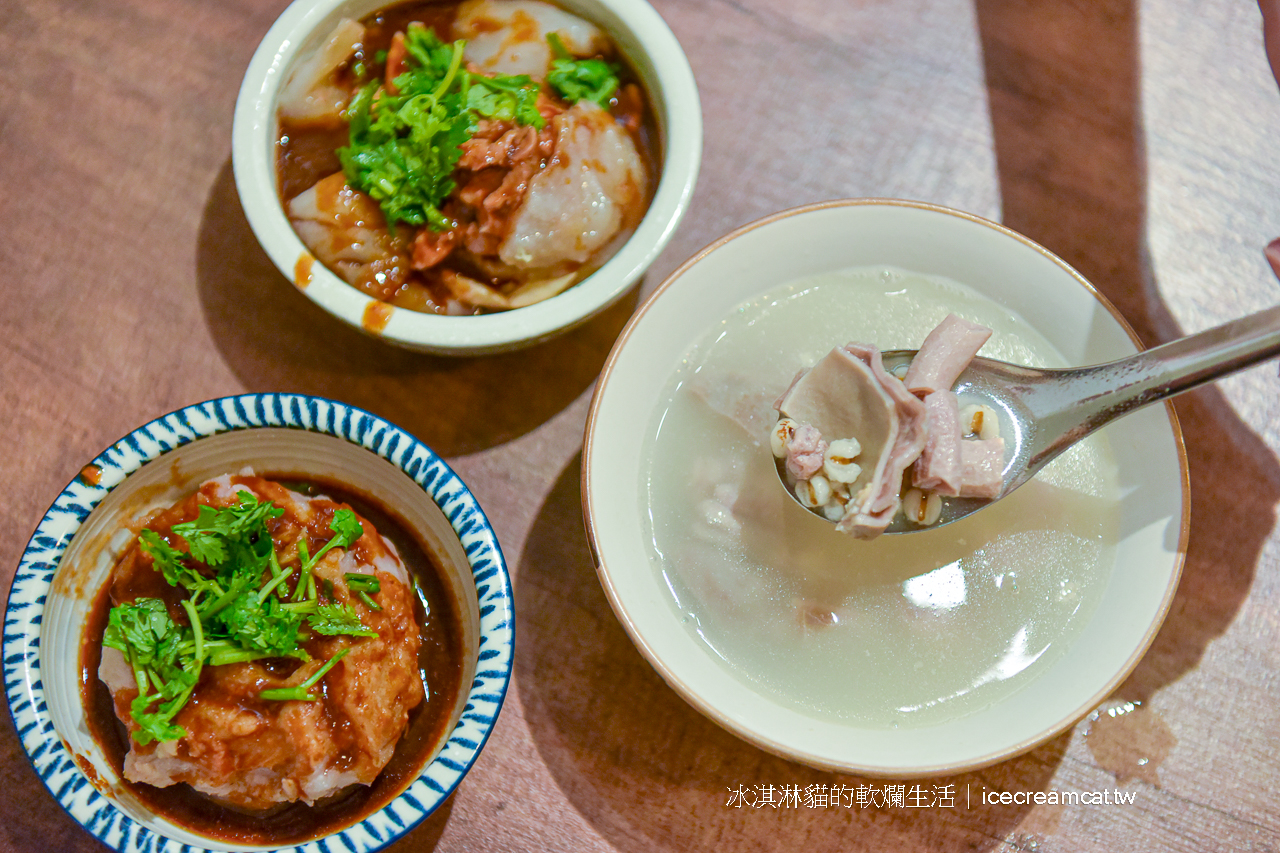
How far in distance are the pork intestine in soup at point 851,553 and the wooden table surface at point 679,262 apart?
180mm

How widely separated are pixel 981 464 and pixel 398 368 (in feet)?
A: 3.12

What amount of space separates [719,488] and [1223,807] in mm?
967

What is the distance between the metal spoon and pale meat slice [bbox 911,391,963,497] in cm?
10

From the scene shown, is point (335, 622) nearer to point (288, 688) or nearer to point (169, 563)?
point (288, 688)

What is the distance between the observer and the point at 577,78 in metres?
1.31

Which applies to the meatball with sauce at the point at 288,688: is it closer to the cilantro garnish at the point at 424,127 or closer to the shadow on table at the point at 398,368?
the shadow on table at the point at 398,368

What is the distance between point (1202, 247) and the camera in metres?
1.52

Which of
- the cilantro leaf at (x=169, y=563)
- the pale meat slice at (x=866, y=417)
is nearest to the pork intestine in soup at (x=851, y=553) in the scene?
the pale meat slice at (x=866, y=417)

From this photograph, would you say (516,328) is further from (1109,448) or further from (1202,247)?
(1202,247)

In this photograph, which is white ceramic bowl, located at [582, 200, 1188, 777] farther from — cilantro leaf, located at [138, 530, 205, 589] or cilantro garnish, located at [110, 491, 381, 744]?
cilantro leaf, located at [138, 530, 205, 589]

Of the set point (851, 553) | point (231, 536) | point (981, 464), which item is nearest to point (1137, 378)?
point (981, 464)

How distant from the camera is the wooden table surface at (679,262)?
133 centimetres

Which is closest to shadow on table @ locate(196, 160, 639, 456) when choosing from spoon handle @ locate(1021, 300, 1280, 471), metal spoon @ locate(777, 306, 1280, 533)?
metal spoon @ locate(777, 306, 1280, 533)

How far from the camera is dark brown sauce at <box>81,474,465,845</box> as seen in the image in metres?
1.14
